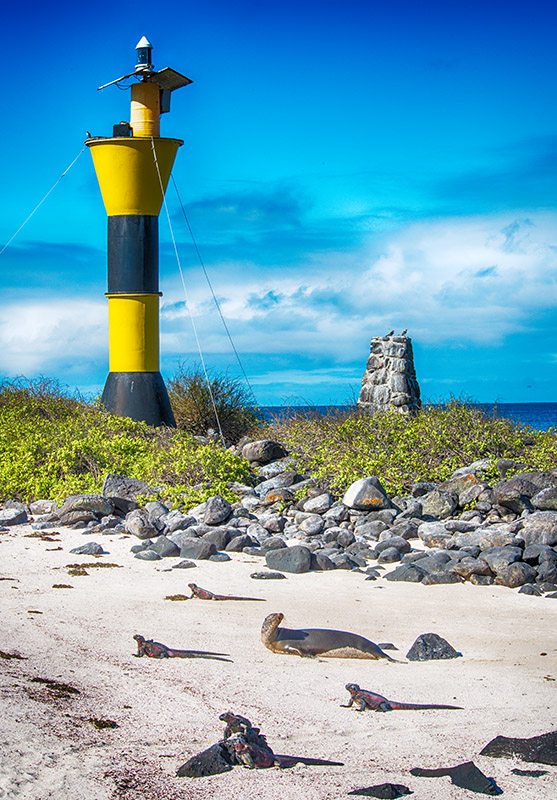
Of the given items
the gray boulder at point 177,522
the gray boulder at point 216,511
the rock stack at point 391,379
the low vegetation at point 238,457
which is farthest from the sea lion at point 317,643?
the rock stack at point 391,379

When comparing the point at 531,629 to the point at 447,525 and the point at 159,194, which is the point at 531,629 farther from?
the point at 159,194

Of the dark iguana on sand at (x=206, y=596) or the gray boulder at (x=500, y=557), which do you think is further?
the gray boulder at (x=500, y=557)

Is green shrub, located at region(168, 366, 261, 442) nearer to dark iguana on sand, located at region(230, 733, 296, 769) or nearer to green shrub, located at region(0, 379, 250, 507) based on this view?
green shrub, located at region(0, 379, 250, 507)

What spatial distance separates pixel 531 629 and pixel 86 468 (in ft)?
23.1

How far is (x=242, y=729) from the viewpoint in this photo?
10.0 feet

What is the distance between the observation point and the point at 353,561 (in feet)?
22.3

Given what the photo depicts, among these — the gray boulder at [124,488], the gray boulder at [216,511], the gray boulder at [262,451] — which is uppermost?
the gray boulder at [262,451]

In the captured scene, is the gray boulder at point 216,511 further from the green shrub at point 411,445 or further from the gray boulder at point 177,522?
the green shrub at point 411,445

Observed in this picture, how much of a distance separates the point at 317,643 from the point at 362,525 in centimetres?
367

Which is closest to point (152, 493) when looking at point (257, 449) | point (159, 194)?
point (257, 449)

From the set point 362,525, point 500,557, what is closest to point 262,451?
point 362,525

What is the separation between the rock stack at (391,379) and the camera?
1292 cm

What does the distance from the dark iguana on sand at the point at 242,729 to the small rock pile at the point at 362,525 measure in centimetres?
334

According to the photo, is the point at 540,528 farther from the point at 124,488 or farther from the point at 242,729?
the point at 124,488
